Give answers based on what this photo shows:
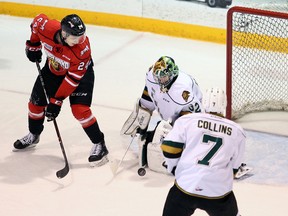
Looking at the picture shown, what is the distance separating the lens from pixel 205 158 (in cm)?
253

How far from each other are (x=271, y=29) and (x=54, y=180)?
2.07 metres

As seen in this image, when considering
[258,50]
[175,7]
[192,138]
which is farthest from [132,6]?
[192,138]

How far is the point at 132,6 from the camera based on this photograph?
21.8 ft

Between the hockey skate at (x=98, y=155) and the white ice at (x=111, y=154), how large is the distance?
39 mm

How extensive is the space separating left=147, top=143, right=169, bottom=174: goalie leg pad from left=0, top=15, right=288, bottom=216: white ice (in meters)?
0.04

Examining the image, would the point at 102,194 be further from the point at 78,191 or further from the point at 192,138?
the point at 192,138

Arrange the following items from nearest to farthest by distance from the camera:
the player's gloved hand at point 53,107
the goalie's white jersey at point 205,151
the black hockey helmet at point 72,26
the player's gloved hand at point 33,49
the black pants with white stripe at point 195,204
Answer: the goalie's white jersey at point 205,151
the black pants with white stripe at point 195,204
the black hockey helmet at point 72,26
the player's gloved hand at point 53,107
the player's gloved hand at point 33,49

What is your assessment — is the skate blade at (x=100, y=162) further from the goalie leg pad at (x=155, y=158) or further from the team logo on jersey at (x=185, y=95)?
the team logo on jersey at (x=185, y=95)

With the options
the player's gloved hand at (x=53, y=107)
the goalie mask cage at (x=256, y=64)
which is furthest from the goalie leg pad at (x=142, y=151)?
the goalie mask cage at (x=256, y=64)

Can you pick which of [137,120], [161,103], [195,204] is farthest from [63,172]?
[195,204]

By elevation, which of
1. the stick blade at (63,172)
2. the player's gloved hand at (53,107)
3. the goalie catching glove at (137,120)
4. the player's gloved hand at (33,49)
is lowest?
the stick blade at (63,172)

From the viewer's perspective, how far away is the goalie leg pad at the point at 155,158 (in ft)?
12.4

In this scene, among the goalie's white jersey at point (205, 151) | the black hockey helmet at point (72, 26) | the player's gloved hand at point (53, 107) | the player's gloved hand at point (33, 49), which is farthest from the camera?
the player's gloved hand at point (33, 49)

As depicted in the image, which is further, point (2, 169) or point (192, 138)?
point (2, 169)
